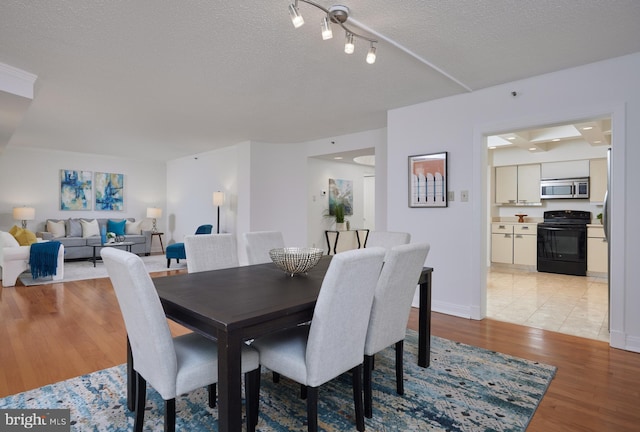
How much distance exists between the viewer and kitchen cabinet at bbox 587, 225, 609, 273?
18.4ft

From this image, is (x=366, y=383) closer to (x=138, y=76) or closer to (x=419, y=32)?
(x=419, y=32)

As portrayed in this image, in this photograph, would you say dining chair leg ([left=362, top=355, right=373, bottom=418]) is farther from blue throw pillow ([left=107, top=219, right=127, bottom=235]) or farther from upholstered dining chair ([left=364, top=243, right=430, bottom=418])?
blue throw pillow ([left=107, top=219, right=127, bottom=235])

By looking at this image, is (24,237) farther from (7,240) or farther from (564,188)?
(564,188)

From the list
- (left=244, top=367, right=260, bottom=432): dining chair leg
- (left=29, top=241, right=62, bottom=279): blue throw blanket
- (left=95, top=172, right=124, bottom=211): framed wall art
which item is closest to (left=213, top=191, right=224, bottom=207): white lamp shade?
(left=29, top=241, right=62, bottom=279): blue throw blanket

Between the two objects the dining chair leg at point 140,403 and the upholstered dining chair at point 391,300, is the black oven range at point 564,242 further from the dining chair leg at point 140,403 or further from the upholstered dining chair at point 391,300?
the dining chair leg at point 140,403

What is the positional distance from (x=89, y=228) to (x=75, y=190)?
3.48ft

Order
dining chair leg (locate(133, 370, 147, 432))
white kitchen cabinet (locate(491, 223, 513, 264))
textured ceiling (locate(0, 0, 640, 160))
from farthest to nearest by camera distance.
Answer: white kitchen cabinet (locate(491, 223, 513, 264))
textured ceiling (locate(0, 0, 640, 160))
dining chair leg (locate(133, 370, 147, 432))

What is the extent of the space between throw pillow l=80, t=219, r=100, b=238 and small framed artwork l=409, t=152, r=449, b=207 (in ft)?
22.8

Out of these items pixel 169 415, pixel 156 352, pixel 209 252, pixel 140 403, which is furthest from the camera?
pixel 209 252

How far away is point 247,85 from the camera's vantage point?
357cm

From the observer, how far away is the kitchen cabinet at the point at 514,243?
20.8 ft

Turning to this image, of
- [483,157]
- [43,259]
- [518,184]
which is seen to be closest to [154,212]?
[43,259]

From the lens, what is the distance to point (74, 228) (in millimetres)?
7457

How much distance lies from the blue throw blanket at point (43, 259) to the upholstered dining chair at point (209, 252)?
3.90 meters
